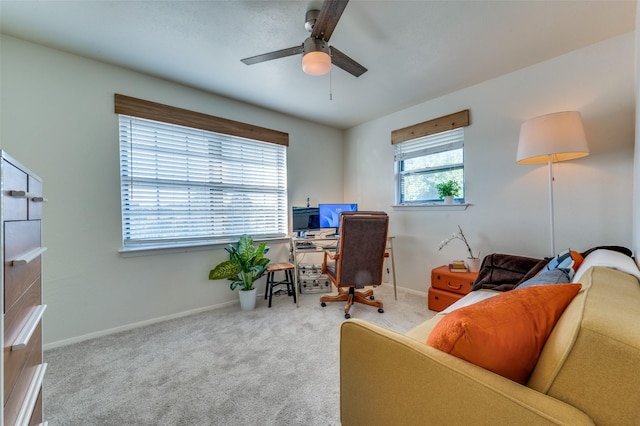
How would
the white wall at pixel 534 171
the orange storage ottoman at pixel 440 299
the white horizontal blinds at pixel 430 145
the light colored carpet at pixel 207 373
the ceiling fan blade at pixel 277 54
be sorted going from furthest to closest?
1. the white horizontal blinds at pixel 430 145
2. the orange storage ottoman at pixel 440 299
3. the white wall at pixel 534 171
4. the ceiling fan blade at pixel 277 54
5. the light colored carpet at pixel 207 373

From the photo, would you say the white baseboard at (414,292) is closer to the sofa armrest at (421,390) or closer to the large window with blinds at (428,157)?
the large window with blinds at (428,157)

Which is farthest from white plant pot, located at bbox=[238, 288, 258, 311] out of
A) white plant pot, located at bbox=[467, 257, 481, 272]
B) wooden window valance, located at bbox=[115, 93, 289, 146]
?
white plant pot, located at bbox=[467, 257, 481, 272]

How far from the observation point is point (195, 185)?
107 inches

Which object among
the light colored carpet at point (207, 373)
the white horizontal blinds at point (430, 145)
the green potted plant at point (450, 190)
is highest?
the white horizontal blinds at point (430, 145)

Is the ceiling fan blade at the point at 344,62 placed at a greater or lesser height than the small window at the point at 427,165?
greater

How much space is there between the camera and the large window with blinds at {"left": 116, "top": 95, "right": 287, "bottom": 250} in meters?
2.39

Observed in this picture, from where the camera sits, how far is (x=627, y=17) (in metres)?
1.70

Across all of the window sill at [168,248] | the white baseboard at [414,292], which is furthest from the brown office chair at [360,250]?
the window sill at [168,248]

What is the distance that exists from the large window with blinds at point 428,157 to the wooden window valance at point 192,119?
162cm

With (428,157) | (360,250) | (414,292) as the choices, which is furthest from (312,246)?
(428,157)

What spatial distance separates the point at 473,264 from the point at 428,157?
4.50 feet

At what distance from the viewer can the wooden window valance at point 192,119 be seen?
231 cm

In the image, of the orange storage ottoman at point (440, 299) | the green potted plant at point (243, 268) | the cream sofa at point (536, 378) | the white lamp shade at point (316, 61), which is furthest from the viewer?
the green potted plant at point (243, 268)

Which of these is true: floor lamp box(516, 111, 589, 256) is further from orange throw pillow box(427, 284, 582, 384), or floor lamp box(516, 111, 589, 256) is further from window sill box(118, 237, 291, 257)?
window sill box(118, 237, 291, 257)
